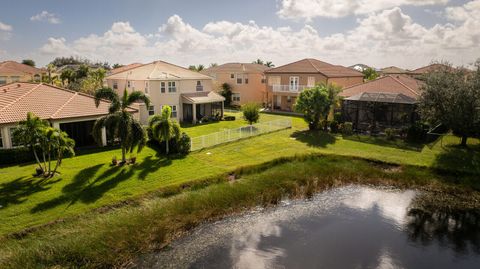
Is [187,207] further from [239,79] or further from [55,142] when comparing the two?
[239,79]

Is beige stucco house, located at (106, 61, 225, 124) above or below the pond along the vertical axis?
above

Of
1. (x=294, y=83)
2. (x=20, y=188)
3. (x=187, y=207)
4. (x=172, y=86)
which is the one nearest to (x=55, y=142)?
(x=20, y=188)

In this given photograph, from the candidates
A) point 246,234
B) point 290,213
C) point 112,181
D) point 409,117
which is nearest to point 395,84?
point 409,117

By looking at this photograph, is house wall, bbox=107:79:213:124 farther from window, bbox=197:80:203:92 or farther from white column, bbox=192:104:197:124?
white column, bbox=192:104:197:124

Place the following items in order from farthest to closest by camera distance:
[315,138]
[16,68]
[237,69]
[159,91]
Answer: [16,68] → [237,69] → [159,91] → [315,138]

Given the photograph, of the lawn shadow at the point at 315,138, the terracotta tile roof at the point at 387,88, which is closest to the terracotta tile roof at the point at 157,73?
the lawn shadow at the point at 315,138

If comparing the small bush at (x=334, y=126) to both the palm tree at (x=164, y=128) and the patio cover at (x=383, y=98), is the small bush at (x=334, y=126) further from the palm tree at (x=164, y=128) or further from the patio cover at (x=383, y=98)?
the palm tree at (x=164, y=128)

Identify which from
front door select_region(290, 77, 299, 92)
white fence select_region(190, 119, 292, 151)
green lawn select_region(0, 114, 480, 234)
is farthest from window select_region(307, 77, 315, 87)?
green lawn select_region(0, 114, 480, 234)
